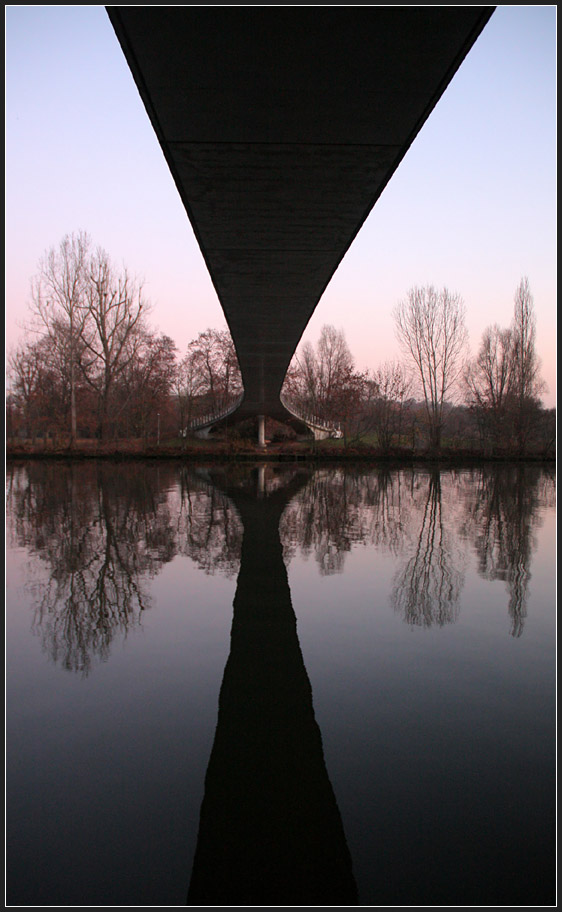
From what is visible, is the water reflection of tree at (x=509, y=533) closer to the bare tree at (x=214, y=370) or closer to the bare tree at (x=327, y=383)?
the bare tree at (x=327, y=383)

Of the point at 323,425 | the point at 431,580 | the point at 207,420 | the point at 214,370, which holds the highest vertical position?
the point at 214,370

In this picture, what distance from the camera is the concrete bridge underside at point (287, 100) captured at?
3.44 m

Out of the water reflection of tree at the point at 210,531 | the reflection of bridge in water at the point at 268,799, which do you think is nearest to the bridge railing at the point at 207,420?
the water reflection of tree at the point at 210,531

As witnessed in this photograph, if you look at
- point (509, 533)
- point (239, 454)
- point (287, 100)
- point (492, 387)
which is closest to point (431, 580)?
point (509, 533)

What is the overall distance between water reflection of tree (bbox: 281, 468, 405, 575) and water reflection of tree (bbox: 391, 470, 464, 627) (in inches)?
19.2

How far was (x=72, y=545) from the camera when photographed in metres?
8.50

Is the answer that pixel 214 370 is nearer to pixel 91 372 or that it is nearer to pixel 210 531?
pixel 91 372

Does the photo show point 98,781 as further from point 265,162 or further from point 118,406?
point 118,406

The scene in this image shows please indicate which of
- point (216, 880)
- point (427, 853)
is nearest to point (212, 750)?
point (216, 880)

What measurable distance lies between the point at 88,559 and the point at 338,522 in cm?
483

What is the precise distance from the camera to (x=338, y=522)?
432 inches

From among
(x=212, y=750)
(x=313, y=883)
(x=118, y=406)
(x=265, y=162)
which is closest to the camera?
(x=313, y=883)

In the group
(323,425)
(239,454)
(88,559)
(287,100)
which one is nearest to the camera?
(287,100)

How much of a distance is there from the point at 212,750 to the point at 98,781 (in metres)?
0.57
